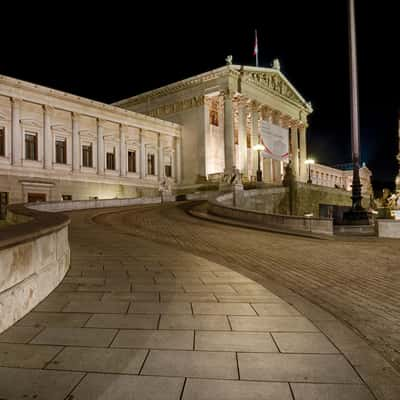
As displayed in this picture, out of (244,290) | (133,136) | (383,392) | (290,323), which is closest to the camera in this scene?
(383,392)

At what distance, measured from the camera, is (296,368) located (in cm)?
315

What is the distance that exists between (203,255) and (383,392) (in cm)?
662

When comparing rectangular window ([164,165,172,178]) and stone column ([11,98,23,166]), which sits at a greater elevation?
stone column ([11,98,23,166])

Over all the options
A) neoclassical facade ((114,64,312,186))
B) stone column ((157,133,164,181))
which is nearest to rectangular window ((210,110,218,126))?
neoclassical facade ((114,64,312,186))

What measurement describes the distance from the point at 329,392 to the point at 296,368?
420mm

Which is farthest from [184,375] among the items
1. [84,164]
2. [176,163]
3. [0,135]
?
[176,163]

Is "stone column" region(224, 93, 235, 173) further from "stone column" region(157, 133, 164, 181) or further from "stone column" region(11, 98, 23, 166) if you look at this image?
"stone column" region(11, 98, 23, 166)

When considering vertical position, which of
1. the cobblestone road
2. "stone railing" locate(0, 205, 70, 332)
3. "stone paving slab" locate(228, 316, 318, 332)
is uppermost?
"stone railing" locate(0, 205, 70, 332)

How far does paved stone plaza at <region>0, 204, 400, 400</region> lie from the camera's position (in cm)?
284

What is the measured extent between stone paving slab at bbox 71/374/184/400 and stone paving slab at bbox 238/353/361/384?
0.63 m

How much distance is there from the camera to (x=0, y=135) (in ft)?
103

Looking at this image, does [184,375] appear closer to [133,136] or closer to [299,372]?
[299,372]

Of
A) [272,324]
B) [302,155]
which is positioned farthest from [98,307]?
[302,155]

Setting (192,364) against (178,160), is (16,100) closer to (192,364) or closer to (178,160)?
(178,160)
